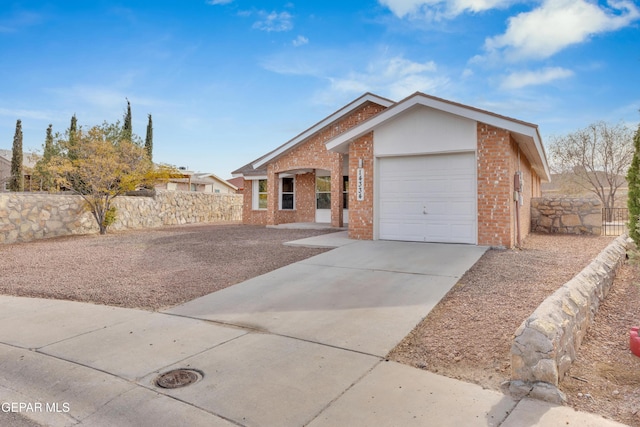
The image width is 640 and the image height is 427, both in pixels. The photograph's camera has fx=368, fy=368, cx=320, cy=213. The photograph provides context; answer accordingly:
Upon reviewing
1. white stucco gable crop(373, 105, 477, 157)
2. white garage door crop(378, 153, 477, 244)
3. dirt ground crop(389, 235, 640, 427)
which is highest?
white stucco gable crop(373, 105, 477, 157)

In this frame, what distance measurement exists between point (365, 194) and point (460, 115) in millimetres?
3419

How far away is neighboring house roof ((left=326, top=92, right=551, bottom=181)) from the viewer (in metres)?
9.05

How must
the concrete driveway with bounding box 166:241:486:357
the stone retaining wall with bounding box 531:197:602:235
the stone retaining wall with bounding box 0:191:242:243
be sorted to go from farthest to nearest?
the stone retaining wall with bounding box 531:197:602:235, the stone retaining wall with bounding box 0:191:242:243, the concrete driveway with bounding box 166:241:486:357

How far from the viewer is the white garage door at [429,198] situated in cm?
992

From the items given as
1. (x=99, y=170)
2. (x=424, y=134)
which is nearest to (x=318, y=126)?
(x=424, y=134)

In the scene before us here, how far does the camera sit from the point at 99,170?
14.3 metres

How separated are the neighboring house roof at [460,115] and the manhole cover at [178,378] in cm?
872

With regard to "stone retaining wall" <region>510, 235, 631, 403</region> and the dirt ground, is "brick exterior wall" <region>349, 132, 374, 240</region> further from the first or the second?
"stone retaining wall" <region>510, 235, 631, 403</region>

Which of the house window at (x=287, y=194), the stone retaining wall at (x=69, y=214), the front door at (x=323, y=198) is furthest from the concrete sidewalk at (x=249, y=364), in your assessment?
the house window at (x=287, y=194)

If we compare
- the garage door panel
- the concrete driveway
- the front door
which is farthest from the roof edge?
the concrete driveway

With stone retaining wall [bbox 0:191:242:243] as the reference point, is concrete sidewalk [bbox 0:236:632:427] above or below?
below

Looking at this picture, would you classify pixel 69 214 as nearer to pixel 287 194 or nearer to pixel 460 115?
pixel 287 194

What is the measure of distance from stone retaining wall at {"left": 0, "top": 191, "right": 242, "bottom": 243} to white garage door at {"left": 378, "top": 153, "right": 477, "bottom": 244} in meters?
12.5

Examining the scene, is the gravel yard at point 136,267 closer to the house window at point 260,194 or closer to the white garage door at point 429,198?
the white garage door at point 429,198
